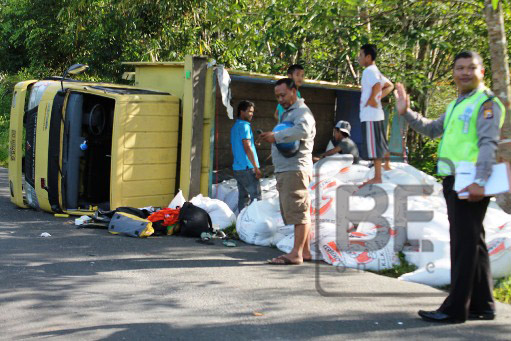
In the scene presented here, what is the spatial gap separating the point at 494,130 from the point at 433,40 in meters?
7.10

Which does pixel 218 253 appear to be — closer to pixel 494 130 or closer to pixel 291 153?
pixel 291 153

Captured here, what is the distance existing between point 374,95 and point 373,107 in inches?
7.1

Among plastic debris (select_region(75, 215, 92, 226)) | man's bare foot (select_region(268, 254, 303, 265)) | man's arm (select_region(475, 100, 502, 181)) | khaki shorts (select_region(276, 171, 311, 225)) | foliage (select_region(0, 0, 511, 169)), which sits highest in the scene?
foliage (select_region(0, 0, 511, 169))

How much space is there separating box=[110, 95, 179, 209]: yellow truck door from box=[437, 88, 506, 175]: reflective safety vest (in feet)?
17.8

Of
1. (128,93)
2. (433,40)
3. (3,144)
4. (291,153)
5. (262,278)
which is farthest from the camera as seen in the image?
(3,144)

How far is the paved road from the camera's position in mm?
4949

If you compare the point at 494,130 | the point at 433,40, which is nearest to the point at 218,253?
the point at 494,130

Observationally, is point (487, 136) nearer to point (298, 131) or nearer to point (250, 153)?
point (298, 131)

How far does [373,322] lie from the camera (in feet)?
17.0

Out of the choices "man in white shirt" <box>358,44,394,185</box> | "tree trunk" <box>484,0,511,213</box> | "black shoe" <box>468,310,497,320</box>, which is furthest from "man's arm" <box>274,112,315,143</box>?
"tree trunk" <box>484,0,511,213</box>

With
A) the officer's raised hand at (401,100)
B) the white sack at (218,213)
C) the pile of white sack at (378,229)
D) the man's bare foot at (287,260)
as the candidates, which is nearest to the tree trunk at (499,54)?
the pile of white sack at (378,229)

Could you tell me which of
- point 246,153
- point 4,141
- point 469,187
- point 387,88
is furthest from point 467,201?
point 4,141

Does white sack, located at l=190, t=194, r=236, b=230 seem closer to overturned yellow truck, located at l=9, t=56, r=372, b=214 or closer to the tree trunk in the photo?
overturned yellow truck, located at l=9, t=56, r=372, b=214

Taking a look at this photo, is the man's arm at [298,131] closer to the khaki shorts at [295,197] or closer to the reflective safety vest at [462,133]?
the khaki shorts at [295,197]
